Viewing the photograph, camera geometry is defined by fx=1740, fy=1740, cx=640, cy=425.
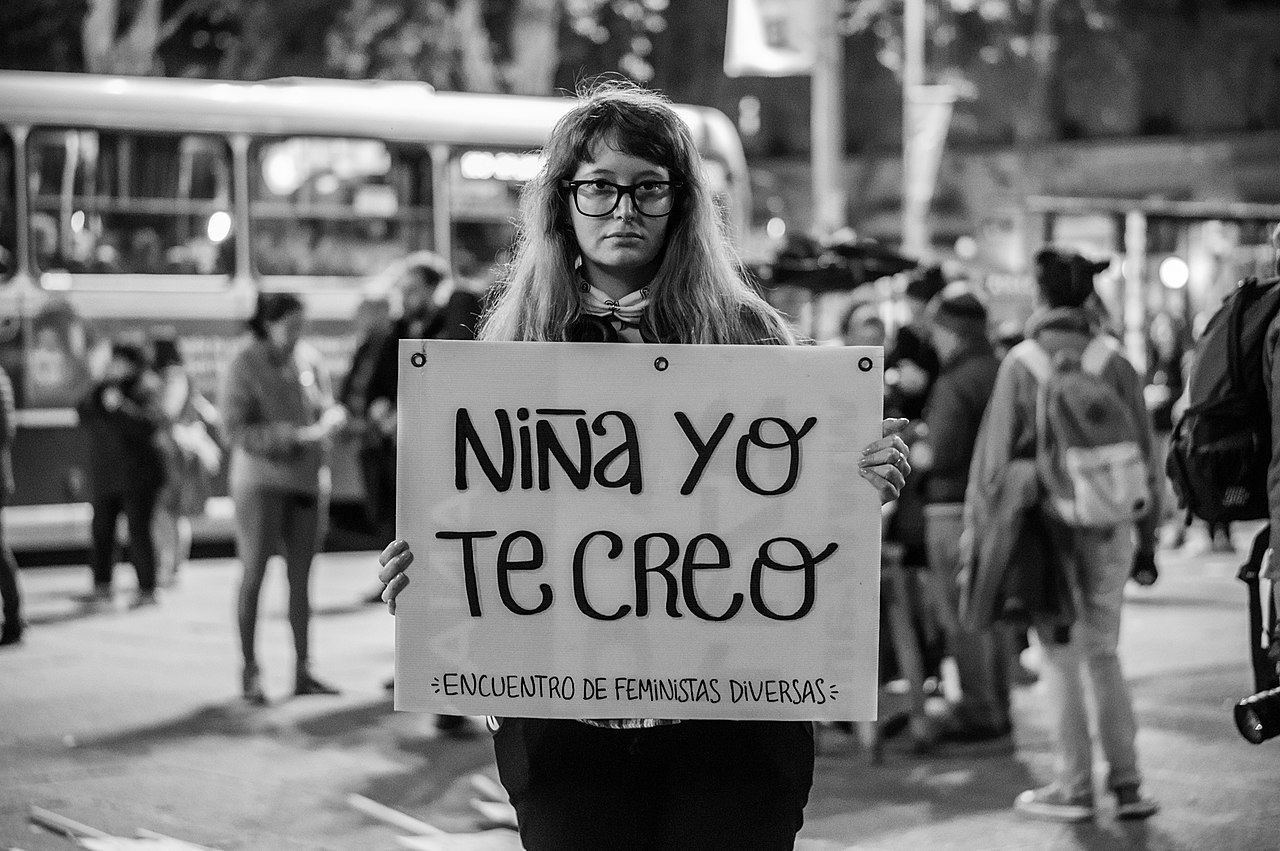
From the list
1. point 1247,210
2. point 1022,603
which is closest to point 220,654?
point 1022,603

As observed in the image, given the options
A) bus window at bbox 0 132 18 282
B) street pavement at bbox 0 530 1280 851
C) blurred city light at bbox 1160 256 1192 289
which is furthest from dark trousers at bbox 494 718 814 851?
blurred city light at bbox 1160 256 1192 289

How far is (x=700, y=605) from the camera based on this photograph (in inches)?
114

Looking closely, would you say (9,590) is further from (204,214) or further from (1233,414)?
(1233,414)

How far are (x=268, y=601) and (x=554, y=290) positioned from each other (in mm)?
9343

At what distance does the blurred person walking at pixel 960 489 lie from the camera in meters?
7.59

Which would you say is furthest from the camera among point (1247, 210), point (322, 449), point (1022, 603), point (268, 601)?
point (1247, 210)

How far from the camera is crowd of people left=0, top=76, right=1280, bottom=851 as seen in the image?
2.84m

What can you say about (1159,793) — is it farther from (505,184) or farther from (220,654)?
(505,184)

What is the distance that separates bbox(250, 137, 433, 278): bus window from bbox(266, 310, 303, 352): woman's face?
6.08 metres

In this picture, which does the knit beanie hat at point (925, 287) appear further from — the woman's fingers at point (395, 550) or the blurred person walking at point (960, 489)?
the woman's fingers at point (395, 550)

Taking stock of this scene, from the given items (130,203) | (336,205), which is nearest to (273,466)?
(130,203)

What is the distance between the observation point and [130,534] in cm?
1123

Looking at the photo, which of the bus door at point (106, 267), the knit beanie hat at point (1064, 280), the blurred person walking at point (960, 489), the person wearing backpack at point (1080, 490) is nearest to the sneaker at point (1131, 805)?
the person wearing backpack at point (1080, 490)

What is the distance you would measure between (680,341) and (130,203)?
11.6m
